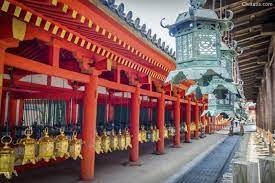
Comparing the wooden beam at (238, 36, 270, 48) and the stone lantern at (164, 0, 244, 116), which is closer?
the stone lantern at (164, 0, 244, 116)

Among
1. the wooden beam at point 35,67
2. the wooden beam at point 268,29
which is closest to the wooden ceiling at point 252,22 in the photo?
the wooden beam at point 268,29

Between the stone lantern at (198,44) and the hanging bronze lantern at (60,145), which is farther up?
the stone lantern at (198,44)

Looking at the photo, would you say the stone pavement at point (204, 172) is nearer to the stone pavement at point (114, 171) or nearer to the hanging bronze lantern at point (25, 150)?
the stone pavement at point (114, 171)

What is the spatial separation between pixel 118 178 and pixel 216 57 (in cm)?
498

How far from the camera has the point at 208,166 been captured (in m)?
9.89

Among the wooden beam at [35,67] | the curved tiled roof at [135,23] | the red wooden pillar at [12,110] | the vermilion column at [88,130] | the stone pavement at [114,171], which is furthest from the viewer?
the red wooden pillar at [12,110]

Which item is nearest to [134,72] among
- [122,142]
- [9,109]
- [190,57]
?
[122,142]

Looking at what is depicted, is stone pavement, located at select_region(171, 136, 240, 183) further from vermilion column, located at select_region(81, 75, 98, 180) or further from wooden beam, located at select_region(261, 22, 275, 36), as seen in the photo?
wooden beam, located at select_region(261, 22, 275, 36)

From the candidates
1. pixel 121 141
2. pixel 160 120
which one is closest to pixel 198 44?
pixel 121 141

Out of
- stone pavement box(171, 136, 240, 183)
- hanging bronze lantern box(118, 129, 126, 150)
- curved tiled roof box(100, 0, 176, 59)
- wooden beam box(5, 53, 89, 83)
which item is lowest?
stone pavement box(171, 136, 240, 183)

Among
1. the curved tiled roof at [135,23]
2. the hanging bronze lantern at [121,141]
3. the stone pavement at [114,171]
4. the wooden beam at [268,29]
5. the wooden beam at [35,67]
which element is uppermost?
the wooden beam at [268,29]

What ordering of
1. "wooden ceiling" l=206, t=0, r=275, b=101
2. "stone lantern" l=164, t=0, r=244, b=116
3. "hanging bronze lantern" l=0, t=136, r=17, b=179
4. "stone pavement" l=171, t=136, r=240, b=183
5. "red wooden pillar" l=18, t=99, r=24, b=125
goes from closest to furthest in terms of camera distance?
"stone lantern" l=164, t=0, r=244, b=116 < "hanging bronze lantern" l=0, t=136, r=17, b=179 < "stone pavement" l=171, t=136, r=240, b=183 < "wooden ceiling" l=206, t=0, r=275, b=101 < "red wooden pillar" l=18, t=99, r=24, b=125

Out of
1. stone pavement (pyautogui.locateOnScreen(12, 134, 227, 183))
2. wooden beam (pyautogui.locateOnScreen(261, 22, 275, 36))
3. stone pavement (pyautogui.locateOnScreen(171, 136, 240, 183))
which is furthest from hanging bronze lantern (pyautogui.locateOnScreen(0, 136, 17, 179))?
wooden beam (pyautogui.locateOnScreen(261, 22, 275, 36))

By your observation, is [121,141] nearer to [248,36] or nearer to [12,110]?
[12,110]
